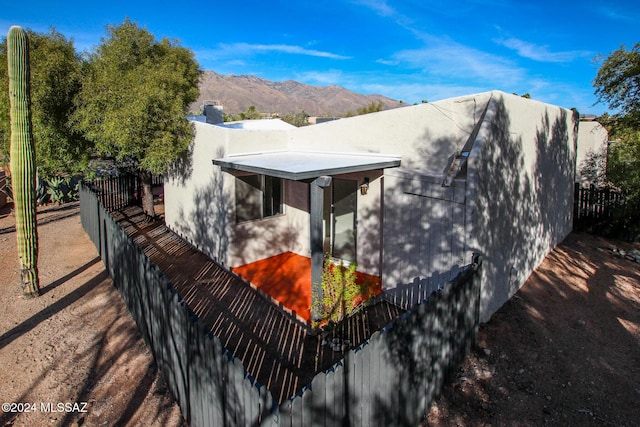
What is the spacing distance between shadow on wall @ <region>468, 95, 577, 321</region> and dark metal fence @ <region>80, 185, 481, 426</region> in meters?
1.10

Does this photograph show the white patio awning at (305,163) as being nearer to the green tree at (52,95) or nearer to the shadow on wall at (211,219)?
the shadow on wall at (211,219)

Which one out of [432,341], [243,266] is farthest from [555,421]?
[243,266]

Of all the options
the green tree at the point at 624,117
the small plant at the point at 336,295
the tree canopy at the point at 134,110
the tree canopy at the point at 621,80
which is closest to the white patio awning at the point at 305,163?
the small plant at the point at 336,295

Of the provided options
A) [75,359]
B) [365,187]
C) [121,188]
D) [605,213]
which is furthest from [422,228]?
[121,188]

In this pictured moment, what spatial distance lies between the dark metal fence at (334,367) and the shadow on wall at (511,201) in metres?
1.10

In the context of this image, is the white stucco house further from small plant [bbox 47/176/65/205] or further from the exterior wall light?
small plant [bbox 47/176/65/205]

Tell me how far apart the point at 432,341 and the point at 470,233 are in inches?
86.7

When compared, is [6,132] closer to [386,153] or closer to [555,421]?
[386,153]

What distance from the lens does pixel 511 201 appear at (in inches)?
276

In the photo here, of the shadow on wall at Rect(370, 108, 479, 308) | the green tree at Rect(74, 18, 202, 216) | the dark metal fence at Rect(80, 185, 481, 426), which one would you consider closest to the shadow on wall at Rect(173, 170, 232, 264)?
the green tree at Rect(74, 18, 202, 216)

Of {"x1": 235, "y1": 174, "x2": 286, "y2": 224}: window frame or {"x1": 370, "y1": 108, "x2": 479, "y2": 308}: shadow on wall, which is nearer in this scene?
{"x1": 370, "y1": 108, "x2": 479, "y2": 308}: shadow on wall

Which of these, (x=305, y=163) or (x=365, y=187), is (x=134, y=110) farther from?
(x=365, y=187)

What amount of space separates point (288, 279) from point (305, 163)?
2.97 meters

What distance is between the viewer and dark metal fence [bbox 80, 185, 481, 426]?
3.04m
